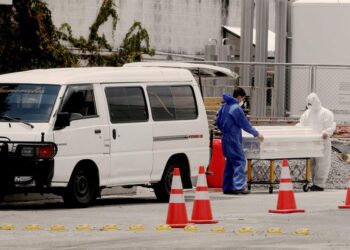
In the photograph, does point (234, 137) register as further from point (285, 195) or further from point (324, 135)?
point (285, 195)

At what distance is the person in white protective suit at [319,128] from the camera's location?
25156 mm

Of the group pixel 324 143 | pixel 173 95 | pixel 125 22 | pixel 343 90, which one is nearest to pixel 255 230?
pixel 173 95

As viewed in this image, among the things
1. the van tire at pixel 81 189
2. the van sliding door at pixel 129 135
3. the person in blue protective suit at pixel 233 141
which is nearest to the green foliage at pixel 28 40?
the person in blue protective suit at pixel 233 141

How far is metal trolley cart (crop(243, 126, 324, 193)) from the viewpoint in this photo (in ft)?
79.2

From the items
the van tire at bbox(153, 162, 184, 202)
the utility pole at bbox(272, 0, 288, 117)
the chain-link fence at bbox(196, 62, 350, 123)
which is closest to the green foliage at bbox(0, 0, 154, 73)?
the chain-link fence at bbox(196, 62, 350, 123)

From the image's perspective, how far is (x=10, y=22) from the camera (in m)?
30.6

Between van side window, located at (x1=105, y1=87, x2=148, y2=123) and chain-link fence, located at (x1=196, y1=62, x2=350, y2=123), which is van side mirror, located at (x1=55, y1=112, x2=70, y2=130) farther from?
chain-link fence, located at (x1=196, y1=62, x2=350, y2=123)

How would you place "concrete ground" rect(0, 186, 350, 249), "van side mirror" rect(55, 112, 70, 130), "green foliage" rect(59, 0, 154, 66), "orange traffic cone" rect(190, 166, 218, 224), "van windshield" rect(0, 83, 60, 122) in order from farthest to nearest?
"green foliage" rect(59, 0, 154, 66) → "van windshield" rect(0, 83, 60, 122) → "van side mirror" rect(55, 112, 70, 130) → "orange traffic cone" rect(190, 166, 218, 224) → "concrete ground" rect(0, 186, 350, 249)

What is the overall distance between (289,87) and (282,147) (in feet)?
32.1

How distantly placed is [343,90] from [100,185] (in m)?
14.3

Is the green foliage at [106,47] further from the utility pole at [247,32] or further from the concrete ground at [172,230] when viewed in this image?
the concrete ground at [172,230]

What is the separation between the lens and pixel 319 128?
82.5 ft

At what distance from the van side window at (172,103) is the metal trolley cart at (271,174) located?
2903mm

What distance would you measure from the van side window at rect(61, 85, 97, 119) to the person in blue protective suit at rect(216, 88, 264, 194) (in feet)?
13.6
